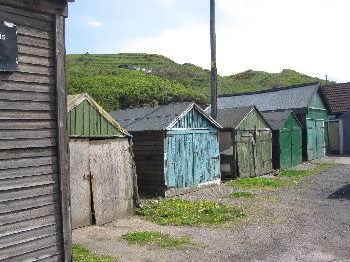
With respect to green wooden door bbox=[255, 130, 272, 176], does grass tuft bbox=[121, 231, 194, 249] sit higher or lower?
lower

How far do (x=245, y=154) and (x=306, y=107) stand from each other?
9.27m

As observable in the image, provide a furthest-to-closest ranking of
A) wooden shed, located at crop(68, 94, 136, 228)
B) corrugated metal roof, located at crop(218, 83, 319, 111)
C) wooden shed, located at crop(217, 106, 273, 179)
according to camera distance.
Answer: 1. corrugated metal roof, located at crop(218, 83, 319, 111)
2. wooden shed, located at crop(217, 106, 273, 179)
3. wooden shed, located at crop(68, 94, 136, 228)

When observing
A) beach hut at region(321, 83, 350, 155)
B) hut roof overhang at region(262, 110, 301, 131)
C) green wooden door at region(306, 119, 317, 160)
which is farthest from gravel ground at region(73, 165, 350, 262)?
beach hut at region(321, 83, 350, 155)

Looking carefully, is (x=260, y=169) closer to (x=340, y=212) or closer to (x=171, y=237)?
(x=340, y=212)

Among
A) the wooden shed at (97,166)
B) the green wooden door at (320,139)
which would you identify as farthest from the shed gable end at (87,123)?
the green wooden door at (320,139)

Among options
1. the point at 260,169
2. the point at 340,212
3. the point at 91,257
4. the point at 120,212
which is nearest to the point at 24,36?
the point at 91,257

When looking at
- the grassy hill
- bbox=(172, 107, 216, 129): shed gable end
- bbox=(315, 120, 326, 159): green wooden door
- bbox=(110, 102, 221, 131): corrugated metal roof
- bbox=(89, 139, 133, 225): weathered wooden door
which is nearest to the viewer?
bbox=(89, 139, 133, 225): weathered wooden door

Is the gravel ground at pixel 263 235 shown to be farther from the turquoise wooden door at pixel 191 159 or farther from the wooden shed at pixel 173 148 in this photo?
the wooden shed at pixel 173 148

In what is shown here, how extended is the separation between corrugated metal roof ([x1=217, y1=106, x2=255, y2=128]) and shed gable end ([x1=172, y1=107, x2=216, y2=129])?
2431mm

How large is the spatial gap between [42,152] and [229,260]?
416cm

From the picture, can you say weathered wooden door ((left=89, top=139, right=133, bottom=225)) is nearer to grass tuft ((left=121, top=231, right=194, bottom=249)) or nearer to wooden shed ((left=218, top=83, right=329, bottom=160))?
grass tuft ((left=121, top=231, right=194, bottom=249))

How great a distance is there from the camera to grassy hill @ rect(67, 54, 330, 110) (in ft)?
126


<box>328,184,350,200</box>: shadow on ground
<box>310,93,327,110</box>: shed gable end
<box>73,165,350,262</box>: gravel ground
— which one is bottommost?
<box>73,165,350,262</box>: gravel ground

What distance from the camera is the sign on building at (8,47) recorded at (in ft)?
22.4
